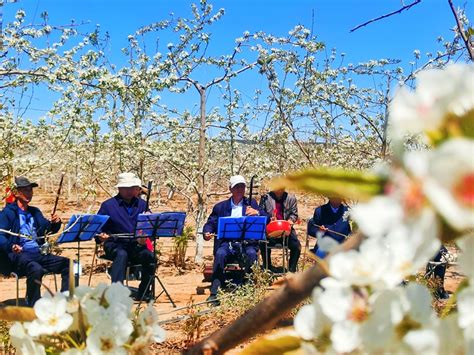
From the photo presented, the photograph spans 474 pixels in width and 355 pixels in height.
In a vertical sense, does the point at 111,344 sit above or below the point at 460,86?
below

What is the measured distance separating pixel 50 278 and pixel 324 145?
6110 mm

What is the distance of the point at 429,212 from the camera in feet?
1.13

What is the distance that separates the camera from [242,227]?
7.10 metres

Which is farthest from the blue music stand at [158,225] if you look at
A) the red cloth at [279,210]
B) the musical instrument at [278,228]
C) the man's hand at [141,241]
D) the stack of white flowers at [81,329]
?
the stack of white flowers at [81,329]

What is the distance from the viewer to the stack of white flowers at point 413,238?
33 centimetres

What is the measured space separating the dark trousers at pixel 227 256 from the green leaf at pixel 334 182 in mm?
6785

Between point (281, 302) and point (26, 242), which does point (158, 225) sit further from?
point (281, 302)

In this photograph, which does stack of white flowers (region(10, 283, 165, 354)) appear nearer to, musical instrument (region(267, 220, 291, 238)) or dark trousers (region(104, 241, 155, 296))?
dark trousers (region(104, 241, 155, 296))

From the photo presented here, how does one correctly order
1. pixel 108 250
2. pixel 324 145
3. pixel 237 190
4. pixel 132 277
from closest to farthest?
pixel 108 250
pixel 237 190
pixel 132 277
pixel 324 145

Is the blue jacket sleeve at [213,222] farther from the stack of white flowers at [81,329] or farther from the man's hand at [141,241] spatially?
the stack of white flowers at [81,329]

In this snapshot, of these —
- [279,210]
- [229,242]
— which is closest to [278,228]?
[279,210]

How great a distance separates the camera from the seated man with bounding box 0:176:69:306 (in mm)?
6098

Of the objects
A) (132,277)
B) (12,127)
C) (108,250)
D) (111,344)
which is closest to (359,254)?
(111,344)

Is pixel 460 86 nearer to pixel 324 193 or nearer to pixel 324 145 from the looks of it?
pixel 324 193
